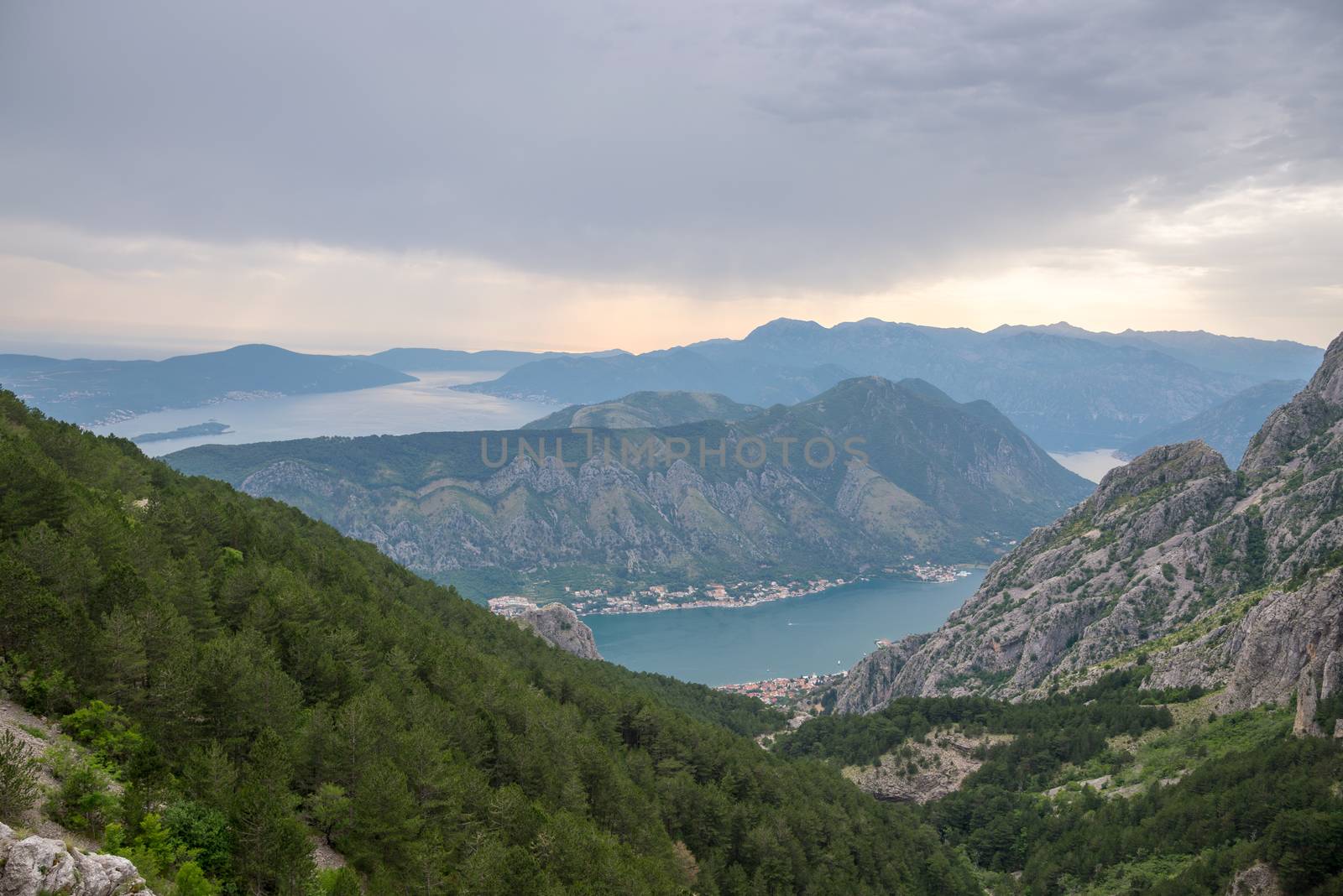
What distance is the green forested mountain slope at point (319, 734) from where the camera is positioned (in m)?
21.9

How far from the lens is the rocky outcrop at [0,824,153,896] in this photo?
14.2 metres

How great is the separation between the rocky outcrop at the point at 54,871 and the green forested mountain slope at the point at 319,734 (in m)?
2.73

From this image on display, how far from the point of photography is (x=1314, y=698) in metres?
56.8

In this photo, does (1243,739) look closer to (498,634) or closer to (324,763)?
(498,634)

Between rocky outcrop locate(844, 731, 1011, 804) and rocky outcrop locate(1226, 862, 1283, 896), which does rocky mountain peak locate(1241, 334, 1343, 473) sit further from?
rocky outcrop locate(1226, 862, 1283, 896)

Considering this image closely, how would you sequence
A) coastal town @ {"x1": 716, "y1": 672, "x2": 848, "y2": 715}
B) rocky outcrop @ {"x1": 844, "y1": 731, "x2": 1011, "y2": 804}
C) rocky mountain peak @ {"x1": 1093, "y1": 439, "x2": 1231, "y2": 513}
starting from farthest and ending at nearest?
1. coastal town @ {"x1": 716, "y1": 672, "x2": 848, "y2": 715}
2. rocky mountain peak @ {"x1": 1093, "y1": 439, "x2": 1231, "y2": 513}
3. rocky outcrop @ {"x1": 844, "y1": 731, "x2": 1011, "y2": 804}

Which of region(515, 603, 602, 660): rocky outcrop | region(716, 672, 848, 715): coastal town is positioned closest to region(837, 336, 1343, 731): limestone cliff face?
region(716, 672, 848, 715): coastal town

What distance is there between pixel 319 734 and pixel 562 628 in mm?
91567

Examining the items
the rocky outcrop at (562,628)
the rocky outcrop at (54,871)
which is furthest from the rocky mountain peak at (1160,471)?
the rocky outcrop at (54,871)

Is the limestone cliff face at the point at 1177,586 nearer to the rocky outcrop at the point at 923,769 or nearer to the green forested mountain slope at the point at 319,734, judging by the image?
the rocky outcrop at the point at 923,769

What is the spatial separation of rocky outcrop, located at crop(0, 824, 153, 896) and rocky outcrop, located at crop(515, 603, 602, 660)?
92.7 metres

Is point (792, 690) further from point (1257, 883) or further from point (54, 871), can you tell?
point (54, 871)

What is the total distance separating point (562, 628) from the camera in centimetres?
11575

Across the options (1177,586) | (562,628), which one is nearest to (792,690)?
(562,628)
